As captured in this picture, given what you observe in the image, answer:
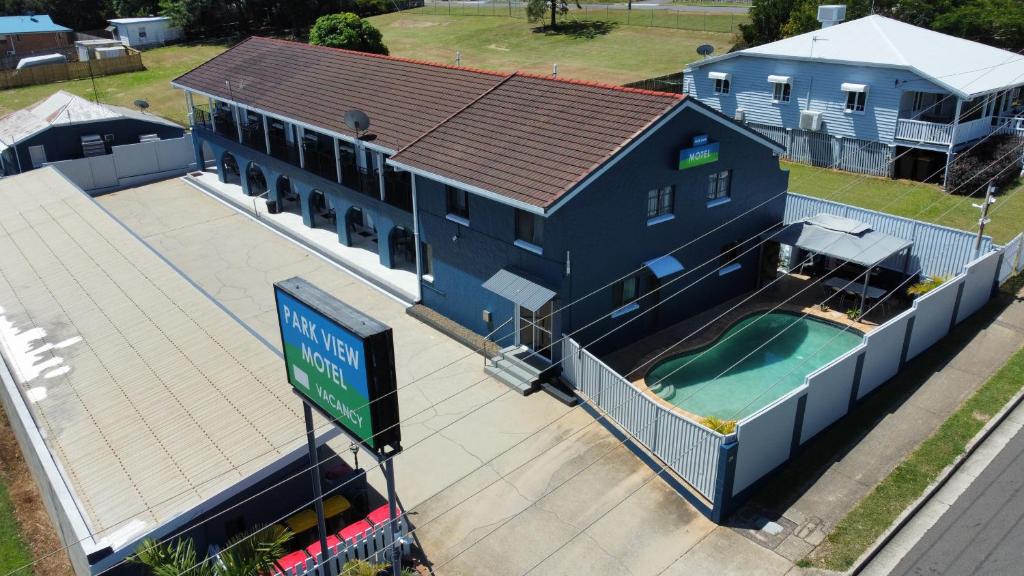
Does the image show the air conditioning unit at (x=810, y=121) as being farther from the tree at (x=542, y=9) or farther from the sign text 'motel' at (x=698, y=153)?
the tree at (x=542, y=9)

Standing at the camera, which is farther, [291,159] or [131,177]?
[131,177]

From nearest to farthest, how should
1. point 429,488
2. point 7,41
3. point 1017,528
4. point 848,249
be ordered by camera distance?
point 1017,528, point 429,488, point 848,249, point 7,41

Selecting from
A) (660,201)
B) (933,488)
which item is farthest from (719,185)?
(933,488)

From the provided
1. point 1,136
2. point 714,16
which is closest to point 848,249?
point 1,136

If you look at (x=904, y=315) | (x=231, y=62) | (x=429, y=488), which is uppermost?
(x=231, y=62)

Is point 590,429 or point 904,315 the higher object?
point 904,315

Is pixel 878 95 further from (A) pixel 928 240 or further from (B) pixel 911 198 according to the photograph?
(A) pixel 928 240

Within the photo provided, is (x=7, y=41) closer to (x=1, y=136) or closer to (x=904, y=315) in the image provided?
(x=1, y=136)

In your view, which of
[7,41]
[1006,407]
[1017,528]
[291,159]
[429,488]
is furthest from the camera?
[7,41]
